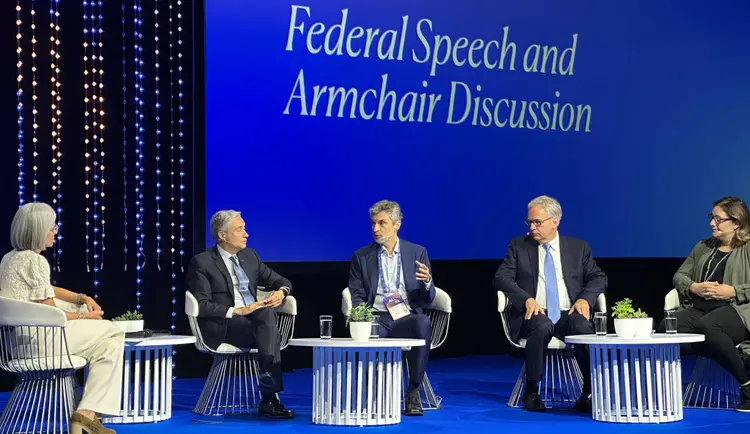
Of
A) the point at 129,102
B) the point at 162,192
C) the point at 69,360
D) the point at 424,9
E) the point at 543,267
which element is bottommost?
the point at 69,360

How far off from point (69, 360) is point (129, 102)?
2.80 meters

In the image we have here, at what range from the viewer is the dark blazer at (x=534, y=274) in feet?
20.7

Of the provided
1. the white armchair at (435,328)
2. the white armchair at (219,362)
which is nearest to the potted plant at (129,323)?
the white armchair at (219,362)

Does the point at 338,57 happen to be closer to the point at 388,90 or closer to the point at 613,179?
the point at 388,90

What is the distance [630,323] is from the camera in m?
5.59

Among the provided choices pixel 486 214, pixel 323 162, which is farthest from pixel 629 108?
pixel 323 162

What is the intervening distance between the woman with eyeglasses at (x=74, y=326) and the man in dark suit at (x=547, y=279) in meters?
2.29

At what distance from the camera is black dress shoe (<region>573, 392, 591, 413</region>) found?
6.05 m

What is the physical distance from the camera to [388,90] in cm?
822

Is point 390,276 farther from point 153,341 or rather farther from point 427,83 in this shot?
point 427,83

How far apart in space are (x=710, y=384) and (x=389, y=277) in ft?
6.26

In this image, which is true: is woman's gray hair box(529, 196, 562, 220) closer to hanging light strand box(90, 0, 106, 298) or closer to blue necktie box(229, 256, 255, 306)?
blue necktie box(229, 256, 255, 306)

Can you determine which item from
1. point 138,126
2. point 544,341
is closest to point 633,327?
point 544,341

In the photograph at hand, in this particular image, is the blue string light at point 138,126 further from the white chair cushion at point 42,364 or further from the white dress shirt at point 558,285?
the white dress shirt at point 558,285
